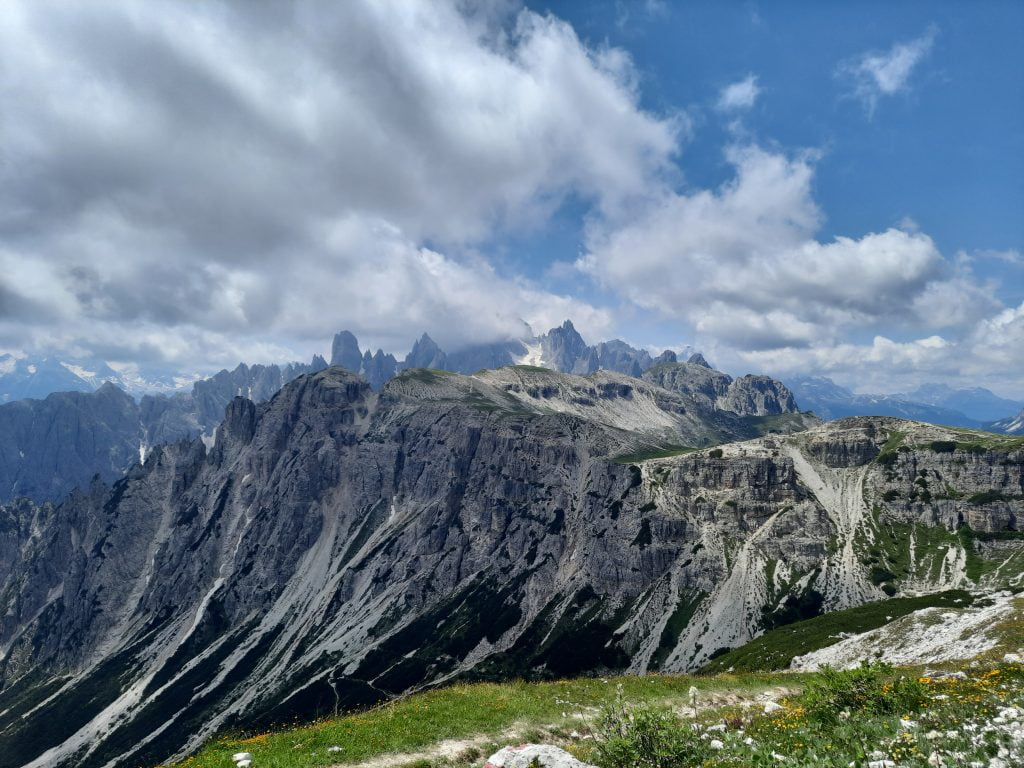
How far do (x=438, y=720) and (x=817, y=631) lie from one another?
7019 inches

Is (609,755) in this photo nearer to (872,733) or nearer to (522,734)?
(872,733)

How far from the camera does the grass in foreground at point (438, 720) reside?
2656 centimetres

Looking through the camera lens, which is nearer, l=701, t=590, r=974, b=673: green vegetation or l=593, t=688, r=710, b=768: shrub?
l=593, t=688, r=710, b=768: shrub

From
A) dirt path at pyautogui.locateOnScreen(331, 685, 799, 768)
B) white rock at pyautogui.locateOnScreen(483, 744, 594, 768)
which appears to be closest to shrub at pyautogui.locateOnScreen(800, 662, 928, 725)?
dirt path at pyautogui.locateOnScreen(331, 685, 799, 768)

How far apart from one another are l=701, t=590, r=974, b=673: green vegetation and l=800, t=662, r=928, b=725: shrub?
12744 centimetres

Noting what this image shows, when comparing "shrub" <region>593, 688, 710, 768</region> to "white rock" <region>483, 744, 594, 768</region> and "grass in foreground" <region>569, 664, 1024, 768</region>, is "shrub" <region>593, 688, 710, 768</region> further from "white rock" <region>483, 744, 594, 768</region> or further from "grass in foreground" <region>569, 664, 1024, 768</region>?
"white rock" <region>483, 744, 594, 768</region>

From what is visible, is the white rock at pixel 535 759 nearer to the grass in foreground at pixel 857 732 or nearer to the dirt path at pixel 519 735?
the grass in foreground at pixel 857 732

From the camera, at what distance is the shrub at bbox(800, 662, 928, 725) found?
2161 centimetres

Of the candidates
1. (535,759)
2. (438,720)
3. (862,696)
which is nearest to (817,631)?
(862,696)

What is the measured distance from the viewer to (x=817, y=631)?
547 ft

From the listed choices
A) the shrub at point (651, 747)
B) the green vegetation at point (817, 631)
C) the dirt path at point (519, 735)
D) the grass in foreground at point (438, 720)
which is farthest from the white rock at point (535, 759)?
the green vegetation at point (817, 631)

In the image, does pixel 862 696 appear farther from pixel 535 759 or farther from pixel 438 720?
pixel 438 720

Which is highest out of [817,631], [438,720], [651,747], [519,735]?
[651,747]

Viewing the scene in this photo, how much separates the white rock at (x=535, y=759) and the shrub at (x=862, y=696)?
11.5 meters
